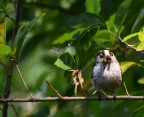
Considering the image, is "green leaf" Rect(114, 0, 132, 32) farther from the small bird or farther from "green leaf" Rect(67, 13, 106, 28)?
the small bird

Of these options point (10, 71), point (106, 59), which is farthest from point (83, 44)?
point (10, 71)

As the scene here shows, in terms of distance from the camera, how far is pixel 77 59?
9.77 feet

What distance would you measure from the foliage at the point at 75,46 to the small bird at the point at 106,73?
0.09 meters

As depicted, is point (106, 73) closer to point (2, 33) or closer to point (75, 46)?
point (75, 46)

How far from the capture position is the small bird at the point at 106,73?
312 cm

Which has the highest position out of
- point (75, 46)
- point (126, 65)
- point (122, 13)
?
point (122, 13)

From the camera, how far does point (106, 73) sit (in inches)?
124

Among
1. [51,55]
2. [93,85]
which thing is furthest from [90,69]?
[51,55]

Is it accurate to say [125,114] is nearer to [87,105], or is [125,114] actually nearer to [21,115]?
[87,105]

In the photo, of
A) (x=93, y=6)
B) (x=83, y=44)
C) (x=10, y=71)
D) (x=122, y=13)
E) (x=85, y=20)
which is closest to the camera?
(x=83, y=44)

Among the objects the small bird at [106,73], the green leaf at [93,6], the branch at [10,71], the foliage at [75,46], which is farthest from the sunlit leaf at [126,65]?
the branch at [10,71]

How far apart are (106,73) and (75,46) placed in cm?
25

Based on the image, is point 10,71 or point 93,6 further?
point 93,6

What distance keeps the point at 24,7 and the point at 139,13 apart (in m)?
1.30
